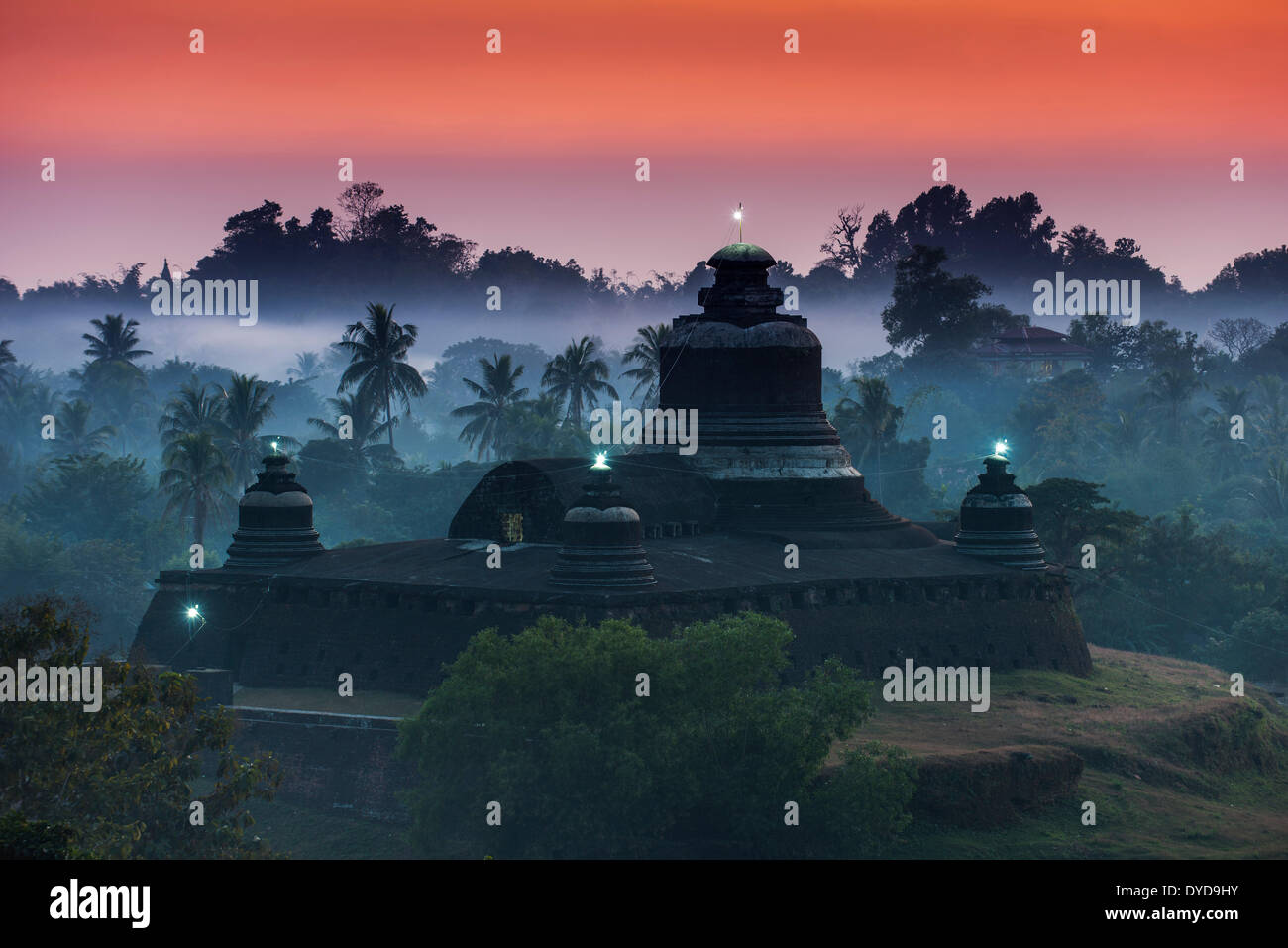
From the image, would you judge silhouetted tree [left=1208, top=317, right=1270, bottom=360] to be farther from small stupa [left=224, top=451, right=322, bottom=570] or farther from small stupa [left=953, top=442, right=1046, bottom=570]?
small stupa [left=224, top=451, right=322, bottom=570]

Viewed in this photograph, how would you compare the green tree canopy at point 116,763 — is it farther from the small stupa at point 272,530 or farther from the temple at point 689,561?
the small stupa at point 272,530

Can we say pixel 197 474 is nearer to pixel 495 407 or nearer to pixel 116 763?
pixel 495 407

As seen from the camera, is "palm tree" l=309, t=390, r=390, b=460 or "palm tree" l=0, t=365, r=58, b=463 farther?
"palm tree" l=0, t=365, r=58, b=463

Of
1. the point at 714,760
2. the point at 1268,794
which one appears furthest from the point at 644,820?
the point at 1268,794

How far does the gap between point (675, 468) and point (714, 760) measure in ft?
62.0

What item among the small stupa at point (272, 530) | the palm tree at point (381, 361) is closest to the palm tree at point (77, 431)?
the palm tree at point (381, 361)

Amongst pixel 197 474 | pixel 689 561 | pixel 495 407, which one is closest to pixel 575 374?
pixel 495 407

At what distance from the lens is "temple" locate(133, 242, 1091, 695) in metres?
54.0

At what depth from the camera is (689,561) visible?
188 feet

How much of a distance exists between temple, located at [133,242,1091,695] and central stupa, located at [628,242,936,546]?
7 cm

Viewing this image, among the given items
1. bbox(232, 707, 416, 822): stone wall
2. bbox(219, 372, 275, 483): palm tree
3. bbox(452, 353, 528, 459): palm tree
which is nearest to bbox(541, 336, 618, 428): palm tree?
bbox(452, 353, 528, 459): palm tree

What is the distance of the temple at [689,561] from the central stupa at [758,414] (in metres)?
0.07

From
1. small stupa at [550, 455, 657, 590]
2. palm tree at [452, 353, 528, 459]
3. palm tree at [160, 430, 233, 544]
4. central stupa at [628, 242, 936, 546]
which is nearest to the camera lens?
small stupa at [550, 455, 657, 590]
